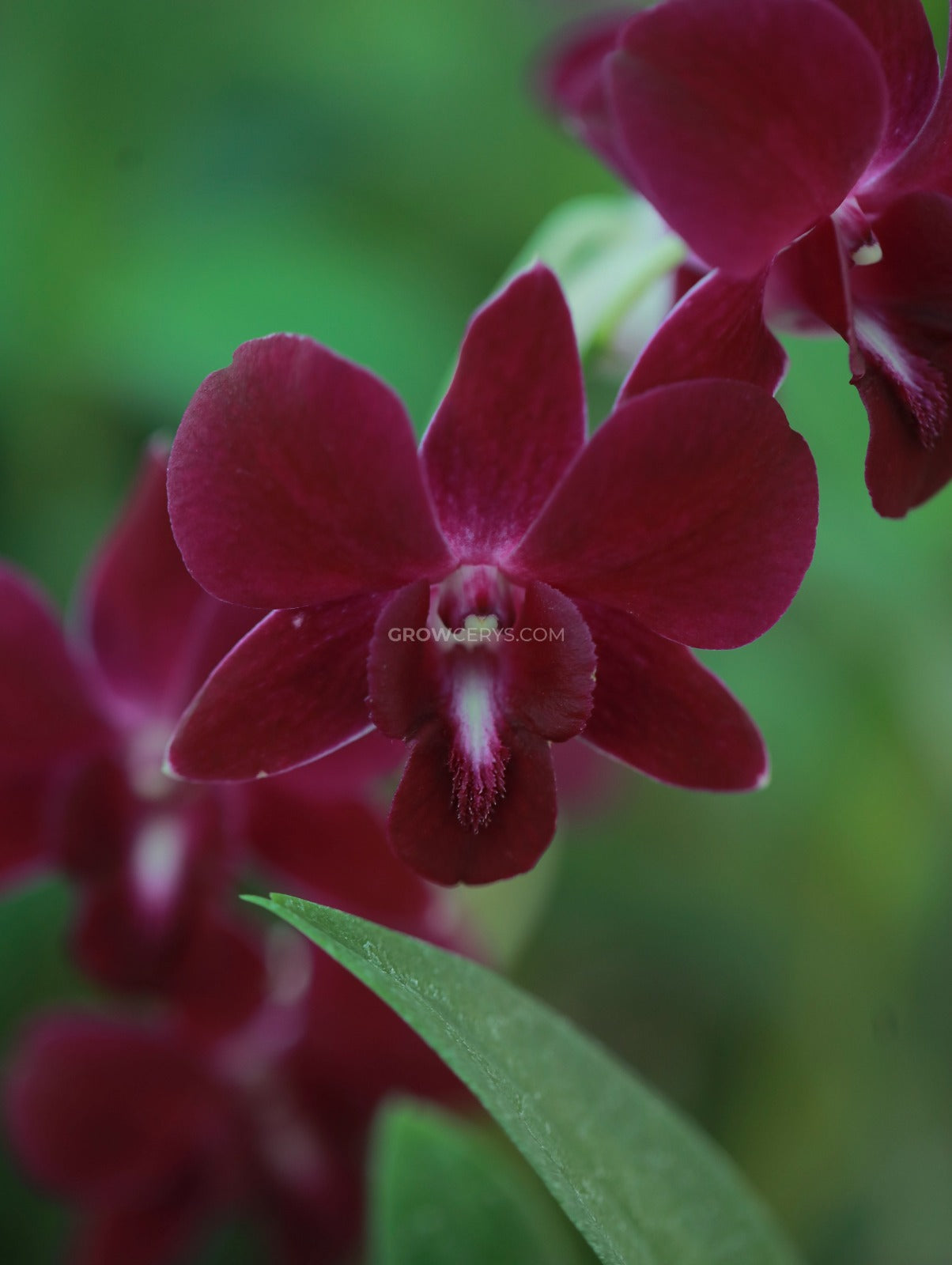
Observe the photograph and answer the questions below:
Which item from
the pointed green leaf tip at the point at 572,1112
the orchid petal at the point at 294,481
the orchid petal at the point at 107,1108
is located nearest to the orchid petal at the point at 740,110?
the orchid petal at the point at 294,481

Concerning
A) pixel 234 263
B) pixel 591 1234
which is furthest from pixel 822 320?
pixel 234 263

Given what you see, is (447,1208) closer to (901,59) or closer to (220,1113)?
(220,1113)

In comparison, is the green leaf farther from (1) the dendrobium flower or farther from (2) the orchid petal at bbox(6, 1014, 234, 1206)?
(2) the orchid petal at bbox(6, 1014, 234, 1206)

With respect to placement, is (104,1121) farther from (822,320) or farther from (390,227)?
(390,227)

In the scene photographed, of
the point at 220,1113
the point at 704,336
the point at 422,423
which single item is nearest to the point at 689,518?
the point at 704,336

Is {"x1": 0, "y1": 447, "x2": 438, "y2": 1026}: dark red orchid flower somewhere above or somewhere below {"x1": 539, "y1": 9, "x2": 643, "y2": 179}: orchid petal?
below

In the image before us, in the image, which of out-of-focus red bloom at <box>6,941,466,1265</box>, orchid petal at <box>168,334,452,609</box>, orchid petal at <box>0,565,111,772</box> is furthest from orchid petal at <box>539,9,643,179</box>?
out-of-focus red bloom at <box>6,941,466,1265</box>
